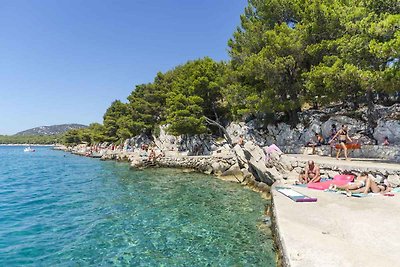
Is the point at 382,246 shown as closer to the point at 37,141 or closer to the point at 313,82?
the point at 313,82

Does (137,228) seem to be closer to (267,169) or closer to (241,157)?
(267,169)

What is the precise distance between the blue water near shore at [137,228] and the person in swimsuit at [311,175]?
2.07m

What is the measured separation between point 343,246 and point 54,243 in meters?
8.00

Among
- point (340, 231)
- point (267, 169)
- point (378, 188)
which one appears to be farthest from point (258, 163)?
point (340, 231)

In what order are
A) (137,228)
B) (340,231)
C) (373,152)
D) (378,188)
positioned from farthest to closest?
1. (373,152)
2. (378,188)
3. (137,228)
4. (340,231)

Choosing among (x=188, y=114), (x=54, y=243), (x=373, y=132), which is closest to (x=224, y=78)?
(x=188, y=114)

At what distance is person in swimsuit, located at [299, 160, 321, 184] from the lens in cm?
1142

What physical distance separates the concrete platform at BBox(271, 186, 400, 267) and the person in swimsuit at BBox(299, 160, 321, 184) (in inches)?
110

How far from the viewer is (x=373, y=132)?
716 inches

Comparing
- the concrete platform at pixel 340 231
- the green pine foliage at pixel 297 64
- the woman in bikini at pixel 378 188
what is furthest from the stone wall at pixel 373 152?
the concrete platform at pixel 340 231

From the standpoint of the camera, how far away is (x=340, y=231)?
18.6ft

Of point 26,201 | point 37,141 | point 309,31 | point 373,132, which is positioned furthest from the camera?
point 37,141

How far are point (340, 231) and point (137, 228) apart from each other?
653 cm

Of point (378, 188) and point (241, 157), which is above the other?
point (241, 157)
